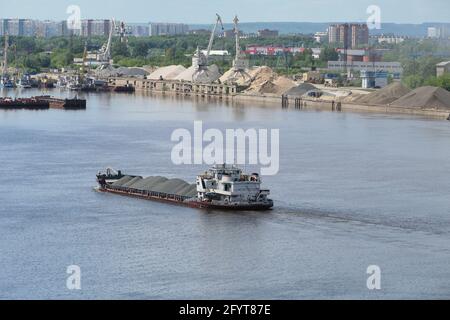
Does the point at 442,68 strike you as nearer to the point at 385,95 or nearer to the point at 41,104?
the point at 385,95

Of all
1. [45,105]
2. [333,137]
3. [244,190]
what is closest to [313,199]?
[244,190]

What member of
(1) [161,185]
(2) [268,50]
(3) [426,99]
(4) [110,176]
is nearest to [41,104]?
(3) [426,99]

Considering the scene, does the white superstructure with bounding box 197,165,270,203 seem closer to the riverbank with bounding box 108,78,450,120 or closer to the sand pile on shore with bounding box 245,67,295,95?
the riverbank with bounding box 108,78,450,120

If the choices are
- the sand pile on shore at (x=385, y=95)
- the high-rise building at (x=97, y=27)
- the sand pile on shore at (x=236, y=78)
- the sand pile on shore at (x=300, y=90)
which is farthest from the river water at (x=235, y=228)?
the high-rise building at (x=97, y=27)

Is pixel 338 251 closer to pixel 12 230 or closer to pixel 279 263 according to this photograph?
pixel 279 263

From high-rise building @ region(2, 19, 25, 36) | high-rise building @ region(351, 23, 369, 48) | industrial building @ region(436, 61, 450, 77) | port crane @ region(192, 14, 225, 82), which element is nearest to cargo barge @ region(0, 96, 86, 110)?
port crane @ region(192, 14, 225, 82)
